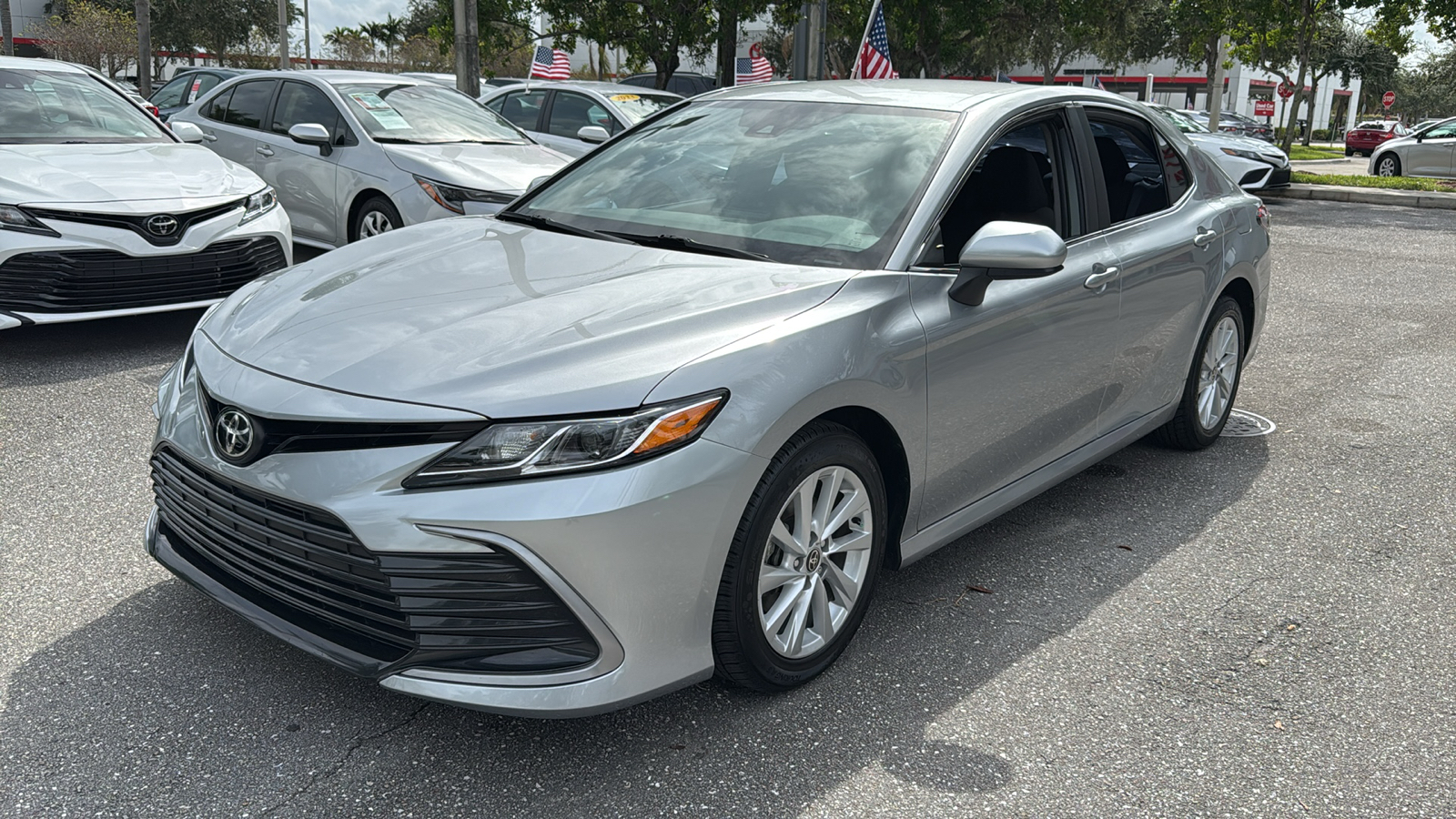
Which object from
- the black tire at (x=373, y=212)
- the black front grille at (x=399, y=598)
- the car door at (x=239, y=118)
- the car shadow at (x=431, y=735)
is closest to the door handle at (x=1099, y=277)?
the car shadow at (x=431, y=735)

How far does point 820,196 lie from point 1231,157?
16625mm

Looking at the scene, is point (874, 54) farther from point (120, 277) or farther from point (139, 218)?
point (120, 277)

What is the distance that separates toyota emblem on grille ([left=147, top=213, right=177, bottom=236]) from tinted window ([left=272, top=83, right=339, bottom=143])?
8.93 ft

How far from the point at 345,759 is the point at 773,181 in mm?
2083

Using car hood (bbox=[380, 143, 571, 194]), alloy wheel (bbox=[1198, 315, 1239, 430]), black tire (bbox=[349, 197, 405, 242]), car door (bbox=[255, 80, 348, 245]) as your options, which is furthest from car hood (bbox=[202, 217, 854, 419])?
car door (bbox=[255, 80, 348, 245])

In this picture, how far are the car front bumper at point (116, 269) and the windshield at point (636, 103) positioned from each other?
5392 mm

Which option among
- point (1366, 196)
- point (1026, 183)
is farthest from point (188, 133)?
point (1366, 196)

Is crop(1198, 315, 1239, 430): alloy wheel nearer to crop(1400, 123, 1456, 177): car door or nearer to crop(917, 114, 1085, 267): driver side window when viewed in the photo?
crop(917, 114, 1085, 267): driver side window

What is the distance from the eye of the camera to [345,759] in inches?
108

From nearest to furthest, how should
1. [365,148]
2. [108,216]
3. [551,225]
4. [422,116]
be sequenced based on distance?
[551,225]
[108,216]
[365,148]
[422,116]

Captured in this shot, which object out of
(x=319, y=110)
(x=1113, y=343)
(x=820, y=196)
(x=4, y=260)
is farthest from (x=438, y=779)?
(x=319, y=110)

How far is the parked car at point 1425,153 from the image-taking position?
945 inches

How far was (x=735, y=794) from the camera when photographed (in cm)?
268

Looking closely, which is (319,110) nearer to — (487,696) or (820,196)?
(820,196)
